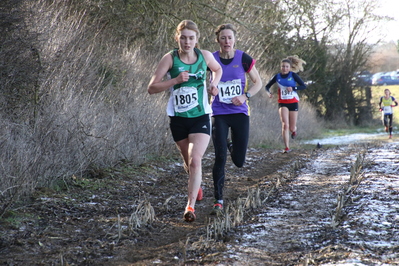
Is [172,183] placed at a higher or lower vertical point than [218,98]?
lower

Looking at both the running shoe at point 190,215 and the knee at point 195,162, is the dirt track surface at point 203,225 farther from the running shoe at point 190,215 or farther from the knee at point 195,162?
the knee at point 195,162

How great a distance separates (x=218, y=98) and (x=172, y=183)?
2.07 metres

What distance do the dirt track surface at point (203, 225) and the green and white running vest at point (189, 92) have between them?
3.25ft

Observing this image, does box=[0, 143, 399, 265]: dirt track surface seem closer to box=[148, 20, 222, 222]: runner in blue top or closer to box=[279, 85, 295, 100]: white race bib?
box=[148, 20, 222, 222]: runner in blue top

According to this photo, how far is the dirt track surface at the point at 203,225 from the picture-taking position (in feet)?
12.1

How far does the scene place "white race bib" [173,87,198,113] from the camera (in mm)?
4980

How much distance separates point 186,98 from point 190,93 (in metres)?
0.06

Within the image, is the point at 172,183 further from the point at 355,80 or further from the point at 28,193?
the point at 355,80

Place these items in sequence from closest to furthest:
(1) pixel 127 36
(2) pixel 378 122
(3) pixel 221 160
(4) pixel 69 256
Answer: (4) pixel 69 256 < (3) pixel 221 160 < (1) pixel 127 36 < (2) pixel 378 122

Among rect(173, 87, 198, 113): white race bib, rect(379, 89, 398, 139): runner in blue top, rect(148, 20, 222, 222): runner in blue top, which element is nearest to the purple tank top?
rect(148, 20, 222, 222): runner in blue top

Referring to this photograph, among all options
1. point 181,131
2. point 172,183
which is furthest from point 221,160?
point 172,183

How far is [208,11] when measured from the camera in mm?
13156

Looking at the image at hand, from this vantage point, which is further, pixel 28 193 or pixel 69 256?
pixel 28 193

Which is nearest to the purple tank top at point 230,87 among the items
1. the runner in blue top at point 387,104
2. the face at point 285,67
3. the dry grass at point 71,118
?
the dry grass at point 71,118
